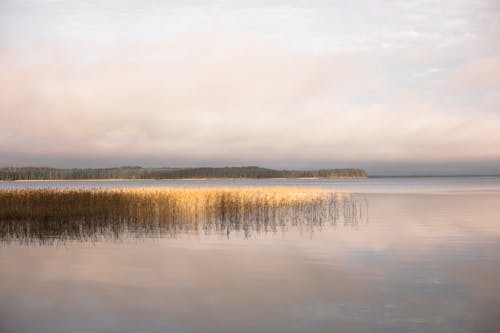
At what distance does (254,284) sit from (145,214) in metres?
10.8

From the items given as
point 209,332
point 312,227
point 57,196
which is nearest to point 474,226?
point 312,227

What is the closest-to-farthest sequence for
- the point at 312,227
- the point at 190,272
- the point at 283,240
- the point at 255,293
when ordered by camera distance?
the point at 255,293, the point at 190,272, the point at 283,240, the point at 312,227

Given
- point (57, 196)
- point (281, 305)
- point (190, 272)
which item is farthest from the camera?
point (57, 196)

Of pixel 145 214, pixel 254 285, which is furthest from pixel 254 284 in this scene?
pixel 145 214

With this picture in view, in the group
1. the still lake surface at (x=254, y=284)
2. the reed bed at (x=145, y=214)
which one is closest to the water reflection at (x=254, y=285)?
the still lake surface at (x=254, y=284)

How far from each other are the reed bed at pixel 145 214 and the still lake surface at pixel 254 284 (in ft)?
5.78

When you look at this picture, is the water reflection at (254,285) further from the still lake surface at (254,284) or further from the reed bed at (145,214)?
the reed bed at (145,214)

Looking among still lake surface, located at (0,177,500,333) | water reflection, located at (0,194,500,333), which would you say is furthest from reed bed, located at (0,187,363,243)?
water reflection, located at (0,194,500,333)

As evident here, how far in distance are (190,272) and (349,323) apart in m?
4.40

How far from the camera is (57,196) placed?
825 inches

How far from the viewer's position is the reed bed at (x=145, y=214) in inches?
640

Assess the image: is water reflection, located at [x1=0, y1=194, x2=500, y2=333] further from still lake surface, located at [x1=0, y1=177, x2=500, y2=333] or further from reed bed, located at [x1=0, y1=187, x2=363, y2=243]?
reed bed, located at [x1=0, y1=187, x2=363, y2=243]

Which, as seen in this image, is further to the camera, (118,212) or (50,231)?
(118,212)

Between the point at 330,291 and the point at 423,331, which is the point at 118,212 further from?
the point at 423,331
